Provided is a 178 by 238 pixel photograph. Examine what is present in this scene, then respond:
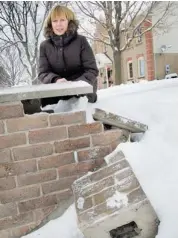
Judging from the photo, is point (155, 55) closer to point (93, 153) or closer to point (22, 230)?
point (93, 153)

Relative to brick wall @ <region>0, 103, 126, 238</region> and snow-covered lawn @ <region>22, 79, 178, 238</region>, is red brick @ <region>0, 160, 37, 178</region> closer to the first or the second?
brick wall @ <region>0, 103, 126, 238</region>

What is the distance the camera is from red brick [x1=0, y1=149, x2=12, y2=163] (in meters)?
2.15

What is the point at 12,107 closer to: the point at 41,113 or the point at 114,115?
the point at 41,113

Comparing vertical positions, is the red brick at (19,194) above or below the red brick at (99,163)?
below

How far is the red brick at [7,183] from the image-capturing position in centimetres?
214

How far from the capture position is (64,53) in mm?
2943

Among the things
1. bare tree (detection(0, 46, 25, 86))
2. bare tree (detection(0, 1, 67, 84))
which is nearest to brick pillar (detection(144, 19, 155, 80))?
bare tree (detection(0, 46, 25, 86))

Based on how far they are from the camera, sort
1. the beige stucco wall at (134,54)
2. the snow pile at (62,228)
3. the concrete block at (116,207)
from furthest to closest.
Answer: the beige stucco wall at (134,54)
the snow pile at (62,228)
the concrete block at (116,207)

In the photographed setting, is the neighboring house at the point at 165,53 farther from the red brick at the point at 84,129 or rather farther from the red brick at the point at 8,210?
the red brick at the point at 8,210

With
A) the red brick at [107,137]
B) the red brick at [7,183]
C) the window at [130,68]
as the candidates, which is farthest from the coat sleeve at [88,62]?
the window at [130,68]

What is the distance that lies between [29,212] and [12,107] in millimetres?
702

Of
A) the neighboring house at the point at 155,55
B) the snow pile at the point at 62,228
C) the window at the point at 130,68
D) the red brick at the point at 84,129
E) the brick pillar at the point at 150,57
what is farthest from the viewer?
the window at the point at 130,68

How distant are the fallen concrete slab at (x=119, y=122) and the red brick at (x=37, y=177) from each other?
1.66ft

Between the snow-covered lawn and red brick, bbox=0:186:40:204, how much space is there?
22cm
